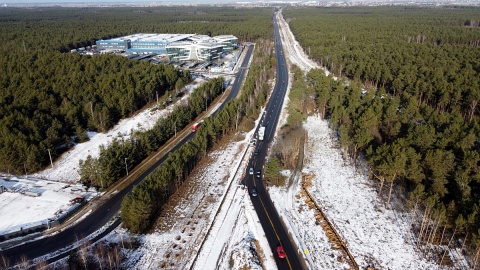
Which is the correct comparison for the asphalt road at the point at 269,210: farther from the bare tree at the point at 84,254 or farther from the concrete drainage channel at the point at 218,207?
the bare tree at the point at 84,254

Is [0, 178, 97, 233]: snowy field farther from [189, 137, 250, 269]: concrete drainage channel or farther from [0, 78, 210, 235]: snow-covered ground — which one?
[189, 137, 250, 269]: concrete drainage channel

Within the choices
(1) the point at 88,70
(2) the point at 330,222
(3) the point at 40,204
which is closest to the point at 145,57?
(1) the point at 88,70

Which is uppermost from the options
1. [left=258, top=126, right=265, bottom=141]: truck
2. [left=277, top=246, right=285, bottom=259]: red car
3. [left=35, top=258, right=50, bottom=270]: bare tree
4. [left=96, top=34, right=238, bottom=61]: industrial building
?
[left=96, top=34, right=238, bottom=61]: industrial building

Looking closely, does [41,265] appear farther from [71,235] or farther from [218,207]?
[218,207]

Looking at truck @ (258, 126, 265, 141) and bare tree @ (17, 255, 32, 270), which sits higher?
truck @ (258, 126, 265, 141)

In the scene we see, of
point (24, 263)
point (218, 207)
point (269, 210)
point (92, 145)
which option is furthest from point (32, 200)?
point (269, 210)

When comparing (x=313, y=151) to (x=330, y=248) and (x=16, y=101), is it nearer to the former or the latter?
(x=330, y=248)

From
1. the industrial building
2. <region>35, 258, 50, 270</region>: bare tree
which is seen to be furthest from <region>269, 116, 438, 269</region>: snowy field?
the industrial building

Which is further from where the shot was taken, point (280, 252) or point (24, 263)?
point (280, 252)

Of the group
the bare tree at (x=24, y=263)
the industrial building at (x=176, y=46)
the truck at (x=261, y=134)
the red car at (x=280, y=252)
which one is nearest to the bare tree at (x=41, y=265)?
the bare tree at (x=24, y=263)
